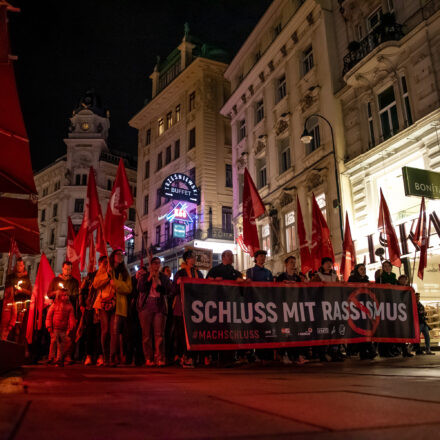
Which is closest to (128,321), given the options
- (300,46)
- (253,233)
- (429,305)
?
(253,233)

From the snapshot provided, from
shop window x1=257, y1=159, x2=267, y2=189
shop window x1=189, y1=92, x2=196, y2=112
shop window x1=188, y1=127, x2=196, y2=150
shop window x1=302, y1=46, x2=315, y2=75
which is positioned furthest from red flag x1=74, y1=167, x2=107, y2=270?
shop window x1=189, y1=92, x2=196, y2=112

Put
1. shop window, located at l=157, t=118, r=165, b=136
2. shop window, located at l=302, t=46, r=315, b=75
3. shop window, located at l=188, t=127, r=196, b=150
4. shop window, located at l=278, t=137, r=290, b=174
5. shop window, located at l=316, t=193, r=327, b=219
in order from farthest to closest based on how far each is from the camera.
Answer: shop window, located at l=157, t=118, r=165, b=136, shop window, located at l=188, t=127, r=196, b=150, shop window, located at l=278, t=137, r=290, b=174, shop window, located at l=302, t=46, r=315, b=75, shop window, located at l=316, t=193, r=327, b=219

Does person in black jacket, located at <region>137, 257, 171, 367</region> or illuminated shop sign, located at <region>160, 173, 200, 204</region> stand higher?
illuminated shop sign, located at <region>160, 173, 200, 204</region>

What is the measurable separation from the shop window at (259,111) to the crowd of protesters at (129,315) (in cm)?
2033

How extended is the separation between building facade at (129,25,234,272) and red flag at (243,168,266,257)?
16.5m

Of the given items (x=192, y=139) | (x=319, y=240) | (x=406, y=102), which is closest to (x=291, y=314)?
(x=319, y=240)

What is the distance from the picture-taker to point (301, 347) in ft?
25.3

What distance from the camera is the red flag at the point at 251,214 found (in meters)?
11.7

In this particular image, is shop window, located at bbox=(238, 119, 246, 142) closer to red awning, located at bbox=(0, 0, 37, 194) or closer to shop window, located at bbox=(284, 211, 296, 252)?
shop window, located at bbox=(284, 211, 296, 252)

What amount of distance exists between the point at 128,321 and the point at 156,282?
50.5 inches

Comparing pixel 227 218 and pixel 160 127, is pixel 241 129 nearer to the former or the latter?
pixel 227 218

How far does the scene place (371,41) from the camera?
1855cm

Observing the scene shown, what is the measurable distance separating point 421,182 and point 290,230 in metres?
9.40

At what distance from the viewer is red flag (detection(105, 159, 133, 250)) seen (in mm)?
10359
